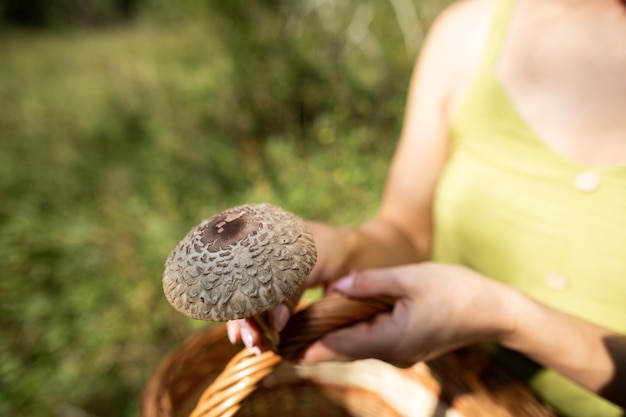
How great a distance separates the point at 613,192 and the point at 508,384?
19.3 inches

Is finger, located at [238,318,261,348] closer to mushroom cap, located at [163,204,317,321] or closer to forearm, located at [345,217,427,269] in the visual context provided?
mushroom cap, located at [163,204,317,321]

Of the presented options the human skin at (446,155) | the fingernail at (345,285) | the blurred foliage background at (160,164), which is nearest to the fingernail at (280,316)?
the human skin at (446,155)

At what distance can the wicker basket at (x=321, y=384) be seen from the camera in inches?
33.0

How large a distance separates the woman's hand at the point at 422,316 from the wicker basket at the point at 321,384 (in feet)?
0.13

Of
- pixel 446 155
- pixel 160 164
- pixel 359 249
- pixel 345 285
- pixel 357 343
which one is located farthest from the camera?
pixel 160 164

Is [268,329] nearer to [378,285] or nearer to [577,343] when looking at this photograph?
[378,285]

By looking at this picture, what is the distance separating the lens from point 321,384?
1185 mm

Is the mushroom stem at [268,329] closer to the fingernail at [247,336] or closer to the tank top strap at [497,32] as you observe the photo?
the fingernail at [247,336]

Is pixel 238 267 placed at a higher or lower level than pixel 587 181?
lower

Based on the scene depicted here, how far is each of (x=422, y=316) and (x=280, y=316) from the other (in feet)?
0.92

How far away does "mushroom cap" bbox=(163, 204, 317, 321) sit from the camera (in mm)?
670

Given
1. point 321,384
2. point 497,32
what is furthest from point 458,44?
point 321,384

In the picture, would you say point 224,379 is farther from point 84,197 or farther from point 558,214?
point 84,197

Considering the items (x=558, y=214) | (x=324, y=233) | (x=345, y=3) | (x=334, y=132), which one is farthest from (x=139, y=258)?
(x=345, y=3)
